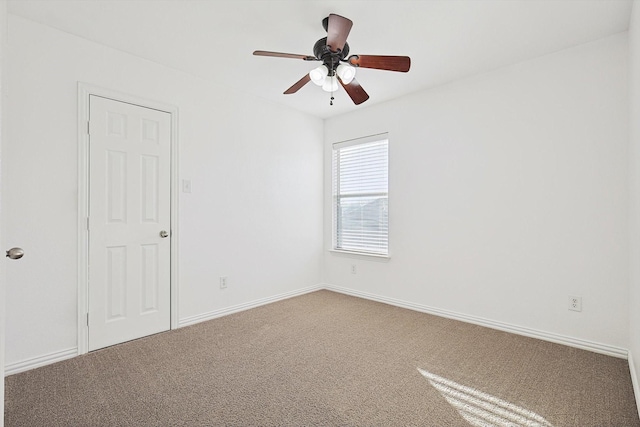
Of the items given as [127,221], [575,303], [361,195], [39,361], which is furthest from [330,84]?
[39,361]

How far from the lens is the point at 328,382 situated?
6.95 feet

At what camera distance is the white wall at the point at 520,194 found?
2500 mm

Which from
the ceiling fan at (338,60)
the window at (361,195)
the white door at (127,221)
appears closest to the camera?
the ceiling fan at (338,60)

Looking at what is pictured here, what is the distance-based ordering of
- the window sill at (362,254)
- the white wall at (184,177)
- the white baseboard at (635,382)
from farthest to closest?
the window sill at (362,254)
the white wall at (184,177)
the white baseboard at (635,382)

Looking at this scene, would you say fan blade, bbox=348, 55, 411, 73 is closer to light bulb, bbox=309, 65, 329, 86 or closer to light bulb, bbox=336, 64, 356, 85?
light bulb, bbox=336, 64, 356, 85

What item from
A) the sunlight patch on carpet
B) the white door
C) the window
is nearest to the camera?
the sunlight patch on carpet

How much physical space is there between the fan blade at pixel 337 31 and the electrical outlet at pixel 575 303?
2.67m

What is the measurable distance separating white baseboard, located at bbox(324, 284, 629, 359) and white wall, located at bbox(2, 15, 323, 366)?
47.0 inches

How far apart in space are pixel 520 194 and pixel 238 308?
3.02 metres

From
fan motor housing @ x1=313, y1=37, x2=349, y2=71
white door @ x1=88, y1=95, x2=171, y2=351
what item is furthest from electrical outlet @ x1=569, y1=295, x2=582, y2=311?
white door @ x1=88, y1=95, x2=171, y2=351

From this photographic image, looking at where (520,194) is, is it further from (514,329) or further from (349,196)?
(349,196)

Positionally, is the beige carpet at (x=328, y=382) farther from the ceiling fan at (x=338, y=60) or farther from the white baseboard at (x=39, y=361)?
the ceiling fan at (x=338, y=60)

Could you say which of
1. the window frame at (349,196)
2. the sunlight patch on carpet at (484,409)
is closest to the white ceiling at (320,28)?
the window frame at (349,196)

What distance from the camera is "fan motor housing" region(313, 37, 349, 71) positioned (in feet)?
7.52
